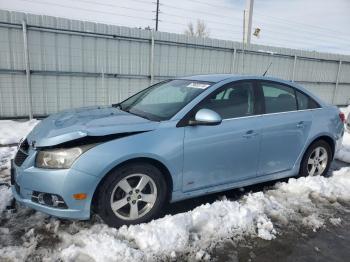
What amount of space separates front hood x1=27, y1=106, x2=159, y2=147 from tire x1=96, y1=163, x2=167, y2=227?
39 cm

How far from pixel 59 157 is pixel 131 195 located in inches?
31.2

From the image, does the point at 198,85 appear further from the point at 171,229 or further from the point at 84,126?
the point at 171,229

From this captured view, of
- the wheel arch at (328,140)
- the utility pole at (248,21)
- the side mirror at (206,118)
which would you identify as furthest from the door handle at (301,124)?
the utility pole at (248,21)

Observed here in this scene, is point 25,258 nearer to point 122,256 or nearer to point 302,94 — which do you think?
point 122,256

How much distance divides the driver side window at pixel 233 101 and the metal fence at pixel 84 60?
238 inches

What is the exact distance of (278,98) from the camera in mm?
4598

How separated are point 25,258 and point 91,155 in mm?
1013

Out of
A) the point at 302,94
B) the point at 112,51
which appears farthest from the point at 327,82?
the point at 302,94

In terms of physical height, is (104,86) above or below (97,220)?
above

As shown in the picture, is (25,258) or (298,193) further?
(298,193)

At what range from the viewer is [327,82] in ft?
50.4

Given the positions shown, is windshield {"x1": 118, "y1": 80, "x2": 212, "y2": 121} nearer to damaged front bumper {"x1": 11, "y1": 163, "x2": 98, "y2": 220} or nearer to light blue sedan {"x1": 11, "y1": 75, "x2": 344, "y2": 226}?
light blue sedan {"x1": 11, "y1": 75, "x2": 344, "y2": 226}

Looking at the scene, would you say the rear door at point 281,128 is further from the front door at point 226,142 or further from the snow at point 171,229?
the snow at point 171,229

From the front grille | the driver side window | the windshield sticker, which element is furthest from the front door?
the front grille
